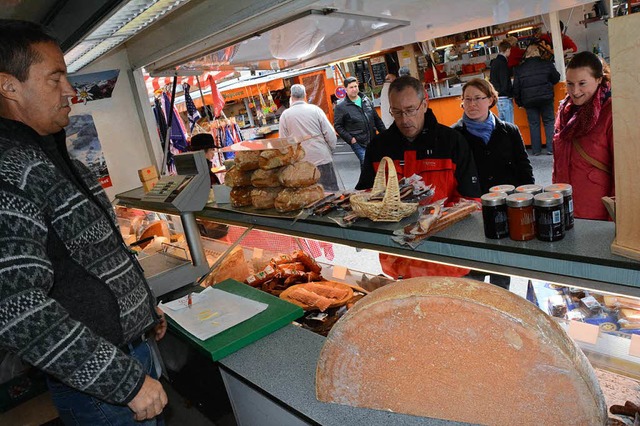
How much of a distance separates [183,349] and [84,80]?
338 centimetres

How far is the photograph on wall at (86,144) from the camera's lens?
465 cm

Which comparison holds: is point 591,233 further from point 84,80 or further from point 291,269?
point 84,80

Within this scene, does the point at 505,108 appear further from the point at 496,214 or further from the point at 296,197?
the point at 496,214

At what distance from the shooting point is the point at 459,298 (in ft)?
4.13

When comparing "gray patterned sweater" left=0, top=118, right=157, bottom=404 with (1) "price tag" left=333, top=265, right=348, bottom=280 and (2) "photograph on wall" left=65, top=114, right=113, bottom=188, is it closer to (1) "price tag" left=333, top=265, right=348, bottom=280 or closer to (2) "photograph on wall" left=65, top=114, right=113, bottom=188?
(1) "price tag" left=333, top=265, right=348, bottom=280

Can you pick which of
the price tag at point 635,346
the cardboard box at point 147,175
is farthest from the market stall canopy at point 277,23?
the price tag at point 635,346

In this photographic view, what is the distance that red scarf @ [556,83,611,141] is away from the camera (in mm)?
3143

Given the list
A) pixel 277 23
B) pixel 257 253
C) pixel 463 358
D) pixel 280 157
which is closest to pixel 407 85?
pixel 277 23

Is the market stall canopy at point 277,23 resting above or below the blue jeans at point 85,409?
above

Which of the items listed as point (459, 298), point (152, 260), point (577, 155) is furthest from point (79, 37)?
point (577, 155)

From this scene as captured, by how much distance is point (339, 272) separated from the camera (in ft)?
9.70

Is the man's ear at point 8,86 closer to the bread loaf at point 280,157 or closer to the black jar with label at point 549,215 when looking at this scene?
the bread loaf at point 280,157

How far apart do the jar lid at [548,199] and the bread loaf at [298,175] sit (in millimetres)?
1218

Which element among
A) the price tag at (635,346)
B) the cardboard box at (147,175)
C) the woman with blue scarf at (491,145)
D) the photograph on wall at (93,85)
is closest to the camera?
the price tag at (635,346)
